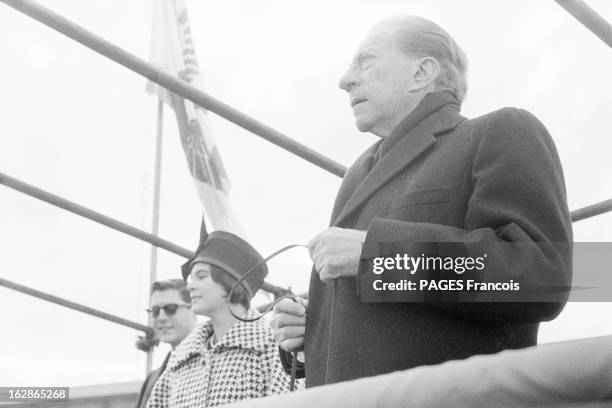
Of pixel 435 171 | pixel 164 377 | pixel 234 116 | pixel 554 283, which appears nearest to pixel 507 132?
pixel 435 171

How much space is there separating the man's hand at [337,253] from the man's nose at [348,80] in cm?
52

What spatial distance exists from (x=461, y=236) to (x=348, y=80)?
0.62m

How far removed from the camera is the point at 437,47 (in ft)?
7.40

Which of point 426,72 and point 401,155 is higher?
point 426,72

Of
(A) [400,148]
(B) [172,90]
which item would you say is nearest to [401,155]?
(A) [400,148]

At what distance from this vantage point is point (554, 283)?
1.69 meters

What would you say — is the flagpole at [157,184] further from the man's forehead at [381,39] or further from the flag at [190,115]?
the man's forehead at [381,39]

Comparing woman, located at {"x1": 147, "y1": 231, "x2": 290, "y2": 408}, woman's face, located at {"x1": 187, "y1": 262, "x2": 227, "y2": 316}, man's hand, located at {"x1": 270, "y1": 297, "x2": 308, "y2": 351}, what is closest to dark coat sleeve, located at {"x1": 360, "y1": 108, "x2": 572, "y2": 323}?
man's hand, located at {"x1": 270, "y1": 297, "x2": 308, "y2": 351}

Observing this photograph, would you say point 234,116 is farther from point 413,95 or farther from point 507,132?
point 507,132

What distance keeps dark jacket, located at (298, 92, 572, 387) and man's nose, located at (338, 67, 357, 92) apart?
0.35 m

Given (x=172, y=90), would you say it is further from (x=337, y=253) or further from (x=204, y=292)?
(x=204, y=292)

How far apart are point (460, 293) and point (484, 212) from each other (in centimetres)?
16

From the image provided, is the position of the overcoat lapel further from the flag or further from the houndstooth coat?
the flag

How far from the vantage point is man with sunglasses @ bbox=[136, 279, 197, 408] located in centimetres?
486
